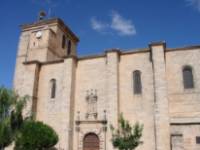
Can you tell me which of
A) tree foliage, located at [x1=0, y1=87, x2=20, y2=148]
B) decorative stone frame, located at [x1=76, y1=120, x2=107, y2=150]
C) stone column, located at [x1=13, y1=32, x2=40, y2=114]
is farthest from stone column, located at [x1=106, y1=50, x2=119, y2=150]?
tree foliage, located at [x1=0, y1=87, x2=20, y2=148]

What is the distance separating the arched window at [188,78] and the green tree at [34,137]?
31.6 feet

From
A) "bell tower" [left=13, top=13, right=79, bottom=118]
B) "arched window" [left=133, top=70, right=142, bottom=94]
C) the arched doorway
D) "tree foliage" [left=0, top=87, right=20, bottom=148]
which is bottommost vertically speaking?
the arched doorway

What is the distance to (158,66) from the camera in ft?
56.7

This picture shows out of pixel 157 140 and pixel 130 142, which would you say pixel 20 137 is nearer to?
pixel 130 142

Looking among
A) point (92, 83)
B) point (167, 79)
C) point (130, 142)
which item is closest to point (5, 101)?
point (92, 83)

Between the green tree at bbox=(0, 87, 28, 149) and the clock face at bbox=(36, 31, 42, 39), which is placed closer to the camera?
the green tree at bbox=(0, 87, 28, 149)

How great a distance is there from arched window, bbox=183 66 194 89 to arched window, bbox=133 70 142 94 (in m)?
3.07

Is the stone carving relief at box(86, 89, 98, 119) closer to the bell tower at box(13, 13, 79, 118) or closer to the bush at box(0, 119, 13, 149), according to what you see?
the bell tower at box(13, 13, 79, 118)

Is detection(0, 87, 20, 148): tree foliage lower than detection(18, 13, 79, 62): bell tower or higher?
lower

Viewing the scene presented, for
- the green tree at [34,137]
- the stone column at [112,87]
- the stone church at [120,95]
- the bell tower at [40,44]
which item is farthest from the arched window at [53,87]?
the stone column at [112,87]

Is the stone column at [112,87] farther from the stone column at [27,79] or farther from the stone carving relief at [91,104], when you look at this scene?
the stone column at [27,79]

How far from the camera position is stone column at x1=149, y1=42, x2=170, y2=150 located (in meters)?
15.6

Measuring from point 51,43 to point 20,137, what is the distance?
11.4 meters

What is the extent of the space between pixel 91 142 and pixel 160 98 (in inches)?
227
